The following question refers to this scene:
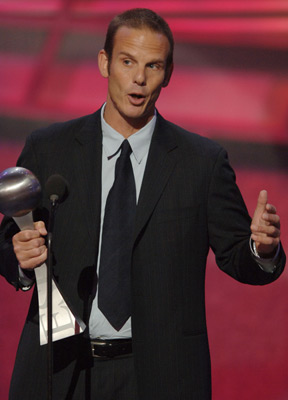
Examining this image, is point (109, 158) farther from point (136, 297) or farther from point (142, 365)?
point (142, 365)

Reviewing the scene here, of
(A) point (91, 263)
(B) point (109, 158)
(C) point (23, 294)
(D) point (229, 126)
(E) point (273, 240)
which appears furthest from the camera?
(C) point (23, 294)

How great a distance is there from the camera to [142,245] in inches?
68.5

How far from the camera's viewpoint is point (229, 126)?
2869mm

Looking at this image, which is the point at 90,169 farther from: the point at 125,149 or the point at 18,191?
the point at 18,191

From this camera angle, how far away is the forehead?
1.86m

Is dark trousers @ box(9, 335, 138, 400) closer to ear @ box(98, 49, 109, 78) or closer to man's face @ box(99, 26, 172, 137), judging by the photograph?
man's face @ box(99, 26, 172, 137)

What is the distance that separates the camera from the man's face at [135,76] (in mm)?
1842

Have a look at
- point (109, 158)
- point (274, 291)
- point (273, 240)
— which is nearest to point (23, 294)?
point (274, 291)

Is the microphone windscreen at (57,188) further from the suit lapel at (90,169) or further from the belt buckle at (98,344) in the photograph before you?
the belt buckle at (98,344)

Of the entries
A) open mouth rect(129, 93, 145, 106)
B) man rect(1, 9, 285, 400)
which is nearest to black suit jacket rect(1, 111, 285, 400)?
man rect(1, 9, 285, 400)

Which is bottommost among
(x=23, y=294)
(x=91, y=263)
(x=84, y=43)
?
(x=23, y=294)

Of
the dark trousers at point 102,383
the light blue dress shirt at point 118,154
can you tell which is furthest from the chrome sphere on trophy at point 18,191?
the dark trousers at point 102,383

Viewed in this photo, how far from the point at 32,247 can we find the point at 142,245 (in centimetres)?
35

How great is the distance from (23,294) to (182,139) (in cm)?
145
